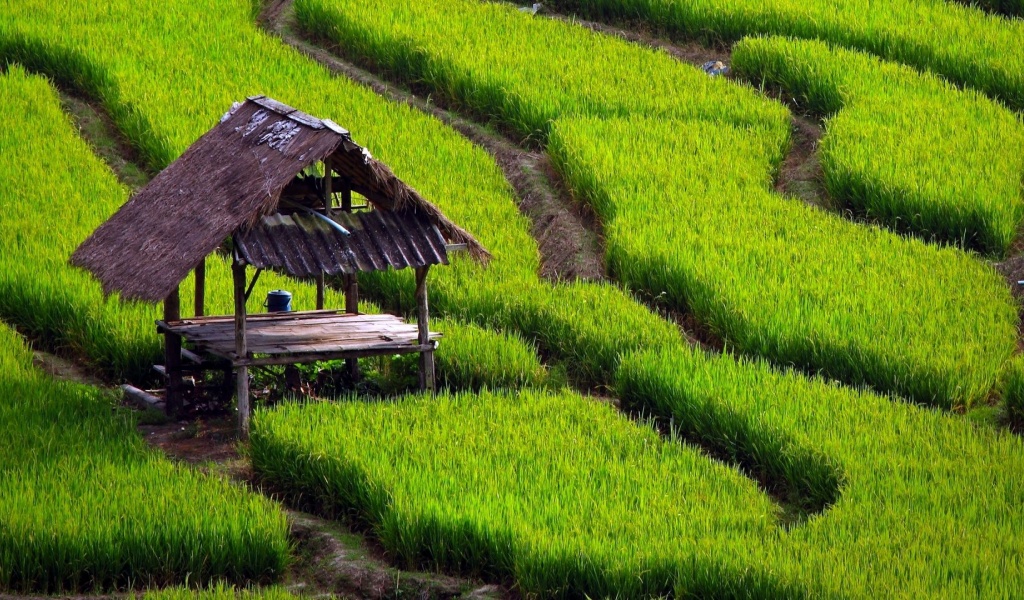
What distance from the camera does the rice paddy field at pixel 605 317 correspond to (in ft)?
19.5

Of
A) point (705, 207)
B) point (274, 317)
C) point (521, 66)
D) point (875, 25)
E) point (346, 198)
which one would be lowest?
point (274, 317)

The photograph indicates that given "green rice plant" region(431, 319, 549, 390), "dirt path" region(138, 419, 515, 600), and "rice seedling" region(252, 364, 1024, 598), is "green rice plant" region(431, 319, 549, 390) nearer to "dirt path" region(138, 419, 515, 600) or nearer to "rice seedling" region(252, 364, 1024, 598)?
"rice seedling" region(252, 364, 1024, 598)

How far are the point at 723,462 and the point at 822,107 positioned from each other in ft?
19.9

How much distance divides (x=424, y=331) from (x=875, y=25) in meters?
7.86

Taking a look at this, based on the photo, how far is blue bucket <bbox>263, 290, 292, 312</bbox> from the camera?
28.0 feet

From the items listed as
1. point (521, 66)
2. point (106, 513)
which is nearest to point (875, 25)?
point (521, 66)

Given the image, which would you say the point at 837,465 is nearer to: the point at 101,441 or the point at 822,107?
the point at 101,441

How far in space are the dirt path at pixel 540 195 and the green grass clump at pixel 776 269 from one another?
7.8 inches

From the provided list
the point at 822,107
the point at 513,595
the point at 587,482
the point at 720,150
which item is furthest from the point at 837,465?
the point at 822,107

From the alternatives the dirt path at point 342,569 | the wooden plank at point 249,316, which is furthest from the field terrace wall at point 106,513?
the wooden plank at point 249,316

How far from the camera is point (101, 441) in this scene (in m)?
6.84

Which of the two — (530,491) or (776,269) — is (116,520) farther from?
(776,269)

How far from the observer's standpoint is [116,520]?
5.91m

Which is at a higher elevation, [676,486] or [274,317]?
[274,317]
